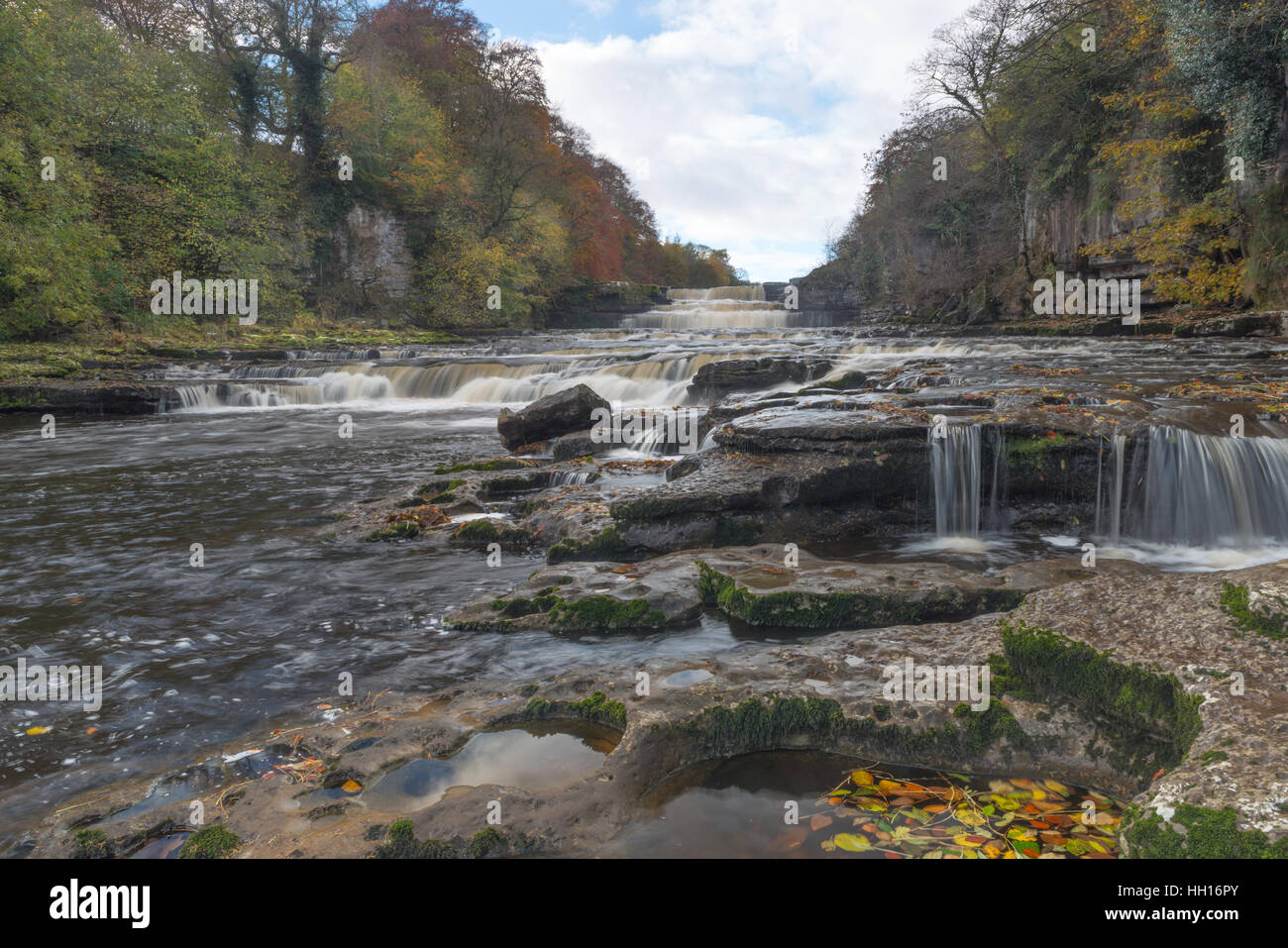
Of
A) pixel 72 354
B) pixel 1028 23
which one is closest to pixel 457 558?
pixel 72 354

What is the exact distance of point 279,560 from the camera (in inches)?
264

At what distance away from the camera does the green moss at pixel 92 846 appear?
8.68 feet

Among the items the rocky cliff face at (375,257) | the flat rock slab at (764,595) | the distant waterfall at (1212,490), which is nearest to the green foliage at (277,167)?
the rocky cliff face at (375,257)

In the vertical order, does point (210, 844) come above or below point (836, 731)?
below

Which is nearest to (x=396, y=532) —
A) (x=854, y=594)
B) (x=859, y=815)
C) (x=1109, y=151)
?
(x=854, y=594)

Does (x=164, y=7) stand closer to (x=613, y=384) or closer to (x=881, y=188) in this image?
(x=613, y=384)

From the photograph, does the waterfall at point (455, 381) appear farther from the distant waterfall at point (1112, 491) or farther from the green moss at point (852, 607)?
the green moss at point (852, 607)

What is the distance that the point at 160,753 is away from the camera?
3.52 meters

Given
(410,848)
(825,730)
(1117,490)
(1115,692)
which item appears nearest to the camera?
(410,848)

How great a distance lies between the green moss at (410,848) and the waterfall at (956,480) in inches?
232

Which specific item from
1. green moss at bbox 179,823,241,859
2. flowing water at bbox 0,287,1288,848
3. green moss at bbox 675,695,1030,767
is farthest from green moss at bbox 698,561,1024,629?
green moss at bbox 179,823,241,859

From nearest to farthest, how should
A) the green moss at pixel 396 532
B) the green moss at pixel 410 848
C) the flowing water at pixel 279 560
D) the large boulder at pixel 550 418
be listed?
the green moss at pixel 410 848 < the flowing water at pixel 279 560 < the green moss at pixel 396 532 < the large boulder at pixel 550 418

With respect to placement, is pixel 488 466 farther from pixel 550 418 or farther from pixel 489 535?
pixel 489 535

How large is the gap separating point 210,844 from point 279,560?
4.53 metres
